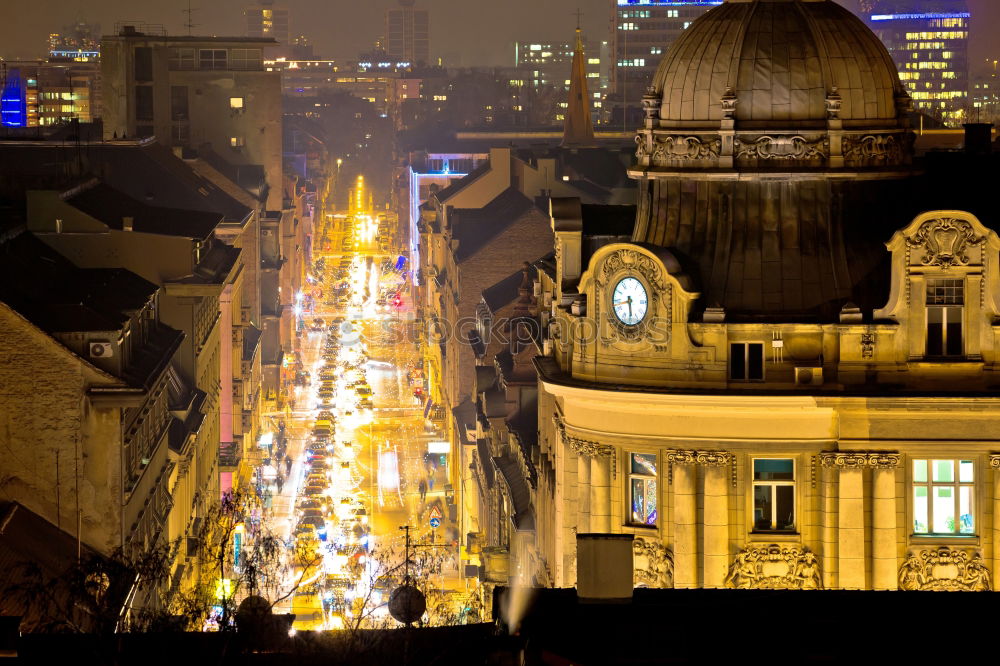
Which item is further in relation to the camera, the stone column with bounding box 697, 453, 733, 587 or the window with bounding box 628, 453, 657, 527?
the window with bounding box 628, 453, 657, 527

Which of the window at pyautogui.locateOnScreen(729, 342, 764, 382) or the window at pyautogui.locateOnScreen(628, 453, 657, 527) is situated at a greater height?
the window at pyautogui.locateOnScreen(729, 342, 764, 382)

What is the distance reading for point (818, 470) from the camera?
197ft

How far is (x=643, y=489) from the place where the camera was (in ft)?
202

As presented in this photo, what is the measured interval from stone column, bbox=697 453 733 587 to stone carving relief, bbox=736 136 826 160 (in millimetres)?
7953

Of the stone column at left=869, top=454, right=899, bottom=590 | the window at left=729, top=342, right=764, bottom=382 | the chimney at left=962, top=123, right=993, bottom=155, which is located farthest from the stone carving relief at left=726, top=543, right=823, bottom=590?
the chimney at left=962, top=123, right=993, bottom=155

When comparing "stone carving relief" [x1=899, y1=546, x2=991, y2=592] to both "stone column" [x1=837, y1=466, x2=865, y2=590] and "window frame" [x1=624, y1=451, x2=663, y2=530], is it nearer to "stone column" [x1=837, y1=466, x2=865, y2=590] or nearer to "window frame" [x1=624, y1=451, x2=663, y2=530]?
"stone column" [x1=837, y1=466, x2=865, y2=590]

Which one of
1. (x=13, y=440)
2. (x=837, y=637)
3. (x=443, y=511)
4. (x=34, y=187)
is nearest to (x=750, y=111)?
(x=837, y=637)

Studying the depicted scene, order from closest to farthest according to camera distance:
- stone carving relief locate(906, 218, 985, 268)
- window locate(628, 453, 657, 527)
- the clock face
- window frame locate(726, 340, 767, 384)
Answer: stone carving relief locate(906, 218, 985, 268) → window frame locate(726, 340, 767, 384) → the clock face → window locate(628, 453, 657, 527)

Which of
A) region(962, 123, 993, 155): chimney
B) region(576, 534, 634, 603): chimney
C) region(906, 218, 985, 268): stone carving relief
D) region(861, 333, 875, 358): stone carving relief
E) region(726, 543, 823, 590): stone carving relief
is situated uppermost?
region(962, 123, 993, 155): chimney

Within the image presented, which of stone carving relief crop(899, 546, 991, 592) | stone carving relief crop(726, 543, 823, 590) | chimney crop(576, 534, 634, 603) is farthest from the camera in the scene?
stone carving relief crop(726, 543, 823, 590)

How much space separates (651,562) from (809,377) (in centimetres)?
615

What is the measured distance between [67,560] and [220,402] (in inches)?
2591

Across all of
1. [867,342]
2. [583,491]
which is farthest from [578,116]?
[867,342]

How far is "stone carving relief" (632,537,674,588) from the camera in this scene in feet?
200
